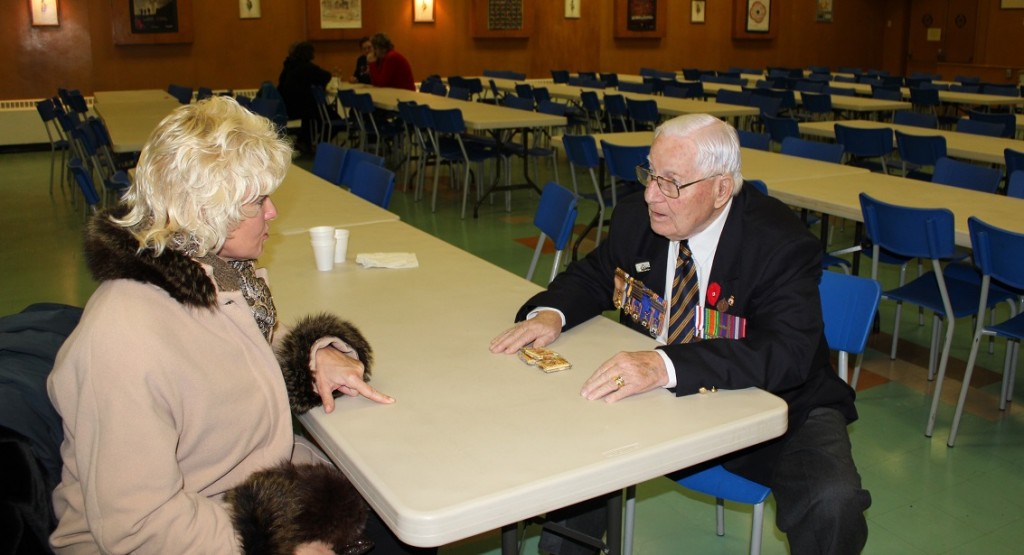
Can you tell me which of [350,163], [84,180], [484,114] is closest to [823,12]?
[484,114]

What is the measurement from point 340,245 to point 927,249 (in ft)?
7.03

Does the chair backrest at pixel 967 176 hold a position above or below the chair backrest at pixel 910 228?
above

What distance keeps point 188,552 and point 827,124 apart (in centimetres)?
586

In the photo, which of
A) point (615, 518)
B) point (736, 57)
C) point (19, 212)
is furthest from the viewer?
point (736, 57)

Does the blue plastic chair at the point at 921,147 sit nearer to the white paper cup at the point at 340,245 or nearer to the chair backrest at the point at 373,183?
the chair backrest at the point at 373,183

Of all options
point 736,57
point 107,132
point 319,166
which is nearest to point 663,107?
point 319,166

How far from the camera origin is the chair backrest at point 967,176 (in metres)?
4.03

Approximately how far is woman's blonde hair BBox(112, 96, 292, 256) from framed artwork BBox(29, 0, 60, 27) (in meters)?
10.7

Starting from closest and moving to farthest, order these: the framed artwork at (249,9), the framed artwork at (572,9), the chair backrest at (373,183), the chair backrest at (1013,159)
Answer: the chair backrest at (373,183) → the chair backrest at (1013,159) → the framed artwork at (249,9) → the framed artwork at (572,9)

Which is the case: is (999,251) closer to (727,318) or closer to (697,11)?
(727,318)

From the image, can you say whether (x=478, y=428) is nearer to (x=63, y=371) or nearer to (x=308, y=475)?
(x=308, y=475)

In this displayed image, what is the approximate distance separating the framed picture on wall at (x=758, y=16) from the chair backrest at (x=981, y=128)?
34.8ft

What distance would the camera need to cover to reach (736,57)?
16.2 meters

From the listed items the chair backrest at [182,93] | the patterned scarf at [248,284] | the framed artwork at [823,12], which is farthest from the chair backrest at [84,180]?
the framed artwork at [823,12]
